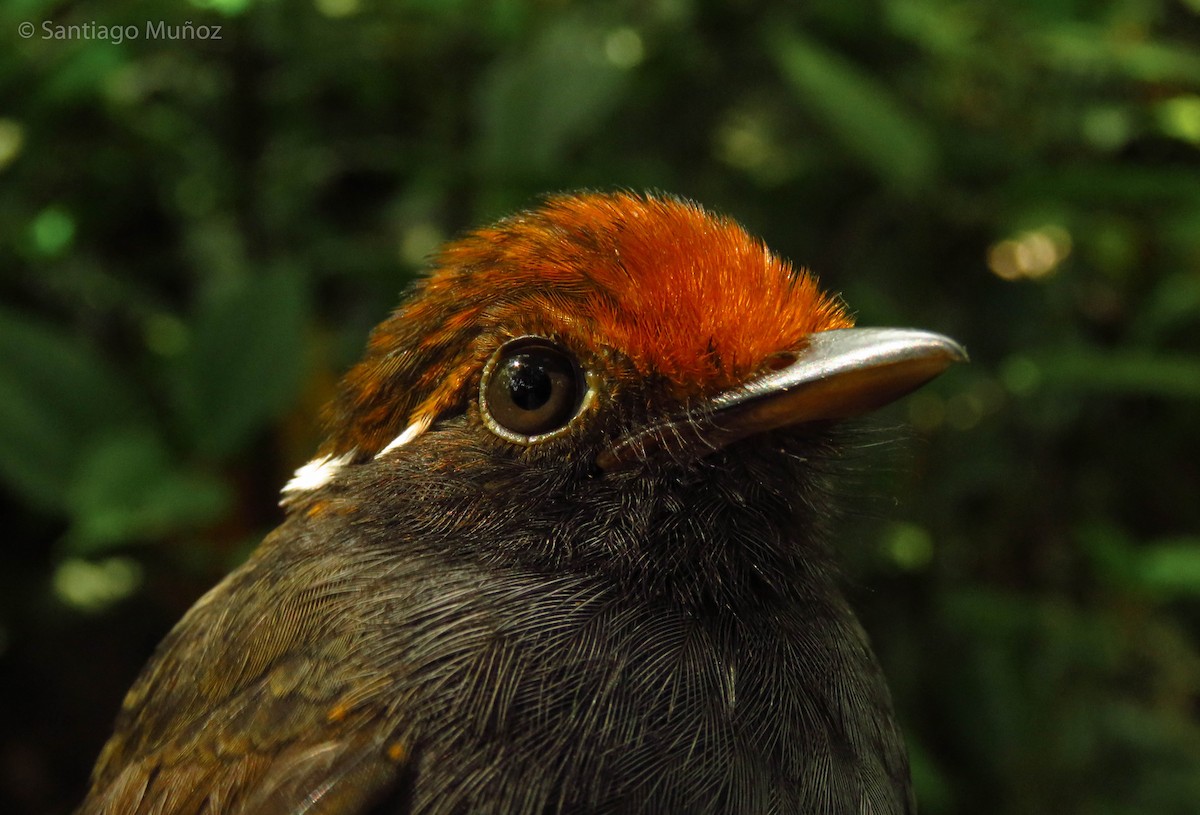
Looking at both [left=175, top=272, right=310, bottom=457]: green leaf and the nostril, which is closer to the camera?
the nostril

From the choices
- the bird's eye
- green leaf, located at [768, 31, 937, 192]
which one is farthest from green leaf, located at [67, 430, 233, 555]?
green leaf, located at [768, 31, 937, 192]

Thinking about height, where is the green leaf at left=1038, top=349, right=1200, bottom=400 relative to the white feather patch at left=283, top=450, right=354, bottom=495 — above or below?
below

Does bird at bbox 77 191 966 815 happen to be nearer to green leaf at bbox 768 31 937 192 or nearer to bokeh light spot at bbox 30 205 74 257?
green leaf at bbox 768 31 937 192

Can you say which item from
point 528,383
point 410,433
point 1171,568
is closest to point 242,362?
point 410,433

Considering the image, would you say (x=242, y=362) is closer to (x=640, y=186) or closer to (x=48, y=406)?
(x=48, y=406)

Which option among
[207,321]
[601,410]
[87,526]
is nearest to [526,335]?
[601,410]
